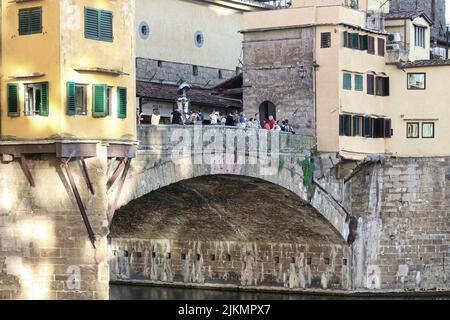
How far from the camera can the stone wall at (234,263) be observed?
5912cm

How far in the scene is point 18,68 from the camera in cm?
3872

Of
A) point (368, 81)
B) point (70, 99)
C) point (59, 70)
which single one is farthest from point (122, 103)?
point (368, 81)

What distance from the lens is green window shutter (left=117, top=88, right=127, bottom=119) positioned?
39938 millimetres

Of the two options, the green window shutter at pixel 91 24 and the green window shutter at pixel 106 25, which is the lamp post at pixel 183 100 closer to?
the green window shutter at pixel 106 25

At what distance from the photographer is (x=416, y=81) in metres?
58.7

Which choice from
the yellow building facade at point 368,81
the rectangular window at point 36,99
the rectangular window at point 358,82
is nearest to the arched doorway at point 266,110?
the yellow building facade at point 368,81

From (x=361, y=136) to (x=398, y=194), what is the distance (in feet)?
10.4

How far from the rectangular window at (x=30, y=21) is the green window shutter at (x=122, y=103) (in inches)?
111

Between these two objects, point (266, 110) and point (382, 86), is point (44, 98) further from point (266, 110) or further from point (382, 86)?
point (382, 86)

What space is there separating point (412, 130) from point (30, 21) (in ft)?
77.5

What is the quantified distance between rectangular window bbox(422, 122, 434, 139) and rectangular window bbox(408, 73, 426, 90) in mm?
1387
